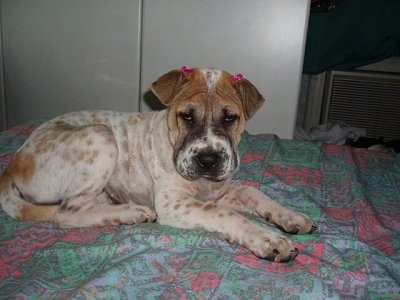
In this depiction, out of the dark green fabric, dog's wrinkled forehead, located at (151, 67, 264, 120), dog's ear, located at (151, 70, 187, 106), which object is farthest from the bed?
the dark green fabric

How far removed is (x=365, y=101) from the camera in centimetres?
639

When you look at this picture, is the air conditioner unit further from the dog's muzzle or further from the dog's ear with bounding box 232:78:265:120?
the dog's muzzle

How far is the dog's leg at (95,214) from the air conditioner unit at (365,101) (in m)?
4.44

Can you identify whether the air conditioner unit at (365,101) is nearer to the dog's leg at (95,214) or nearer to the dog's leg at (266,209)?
the dog's leg at (266,209)

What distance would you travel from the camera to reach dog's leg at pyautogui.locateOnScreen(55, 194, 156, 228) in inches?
109

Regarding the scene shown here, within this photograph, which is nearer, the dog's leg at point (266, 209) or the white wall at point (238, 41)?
the dog's leg at point (266, 209)

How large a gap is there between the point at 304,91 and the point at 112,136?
14.8 feet

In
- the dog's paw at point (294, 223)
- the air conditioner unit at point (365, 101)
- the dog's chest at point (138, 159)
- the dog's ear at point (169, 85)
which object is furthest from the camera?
the air conditioner unit at point (365, 101)

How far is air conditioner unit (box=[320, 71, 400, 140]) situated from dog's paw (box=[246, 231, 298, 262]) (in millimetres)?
4483

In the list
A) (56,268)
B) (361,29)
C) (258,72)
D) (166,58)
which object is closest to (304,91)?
(361,29)

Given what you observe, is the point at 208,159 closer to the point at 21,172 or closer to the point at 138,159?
the point at 138,159

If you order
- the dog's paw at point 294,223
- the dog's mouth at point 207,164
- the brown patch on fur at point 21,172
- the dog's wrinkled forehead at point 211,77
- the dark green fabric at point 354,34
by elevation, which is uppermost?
the dark green fabric at point 354,34

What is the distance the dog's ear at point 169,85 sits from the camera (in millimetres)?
2939

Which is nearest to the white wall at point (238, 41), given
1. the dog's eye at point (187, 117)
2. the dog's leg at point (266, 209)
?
the dog's leg at point (266, 209)
